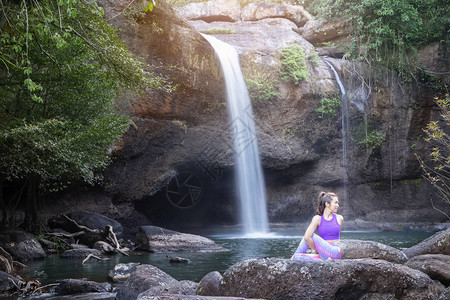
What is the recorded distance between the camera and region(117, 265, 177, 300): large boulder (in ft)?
23.6

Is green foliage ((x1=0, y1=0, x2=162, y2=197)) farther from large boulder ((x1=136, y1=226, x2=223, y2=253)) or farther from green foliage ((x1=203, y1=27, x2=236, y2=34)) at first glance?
green foliage ((x1=203, y1=27, x2=236, y2=34))

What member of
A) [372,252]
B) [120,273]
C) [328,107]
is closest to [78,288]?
[120,273]

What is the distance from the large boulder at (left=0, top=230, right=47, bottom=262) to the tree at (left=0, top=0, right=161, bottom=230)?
1783 mm

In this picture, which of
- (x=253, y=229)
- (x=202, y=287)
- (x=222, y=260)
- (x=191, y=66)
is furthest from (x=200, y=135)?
(x=202, y=287)

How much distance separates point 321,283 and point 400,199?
76.3 feet

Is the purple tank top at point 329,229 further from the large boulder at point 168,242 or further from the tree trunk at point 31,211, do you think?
the tree trunk at point 31,211

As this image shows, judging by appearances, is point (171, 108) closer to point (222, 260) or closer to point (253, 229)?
point (253, 229)

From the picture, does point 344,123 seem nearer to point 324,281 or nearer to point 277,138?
point 277,138

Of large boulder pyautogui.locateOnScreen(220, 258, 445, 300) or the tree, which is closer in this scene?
large boulder pyautogui.locateOnScreen(220, 258, 445, 300)

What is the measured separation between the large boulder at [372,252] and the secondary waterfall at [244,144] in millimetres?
15467

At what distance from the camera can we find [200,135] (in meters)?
22.6

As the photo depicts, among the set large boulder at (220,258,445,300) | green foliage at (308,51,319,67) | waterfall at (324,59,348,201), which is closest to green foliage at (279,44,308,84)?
green foliage at (308,51,319,67)

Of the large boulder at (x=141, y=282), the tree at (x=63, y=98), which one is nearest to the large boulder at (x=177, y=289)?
the large boulder at (x=141, y=282)

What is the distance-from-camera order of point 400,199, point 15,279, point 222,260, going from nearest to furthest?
point 15,279
point 222,260
point 400,199
